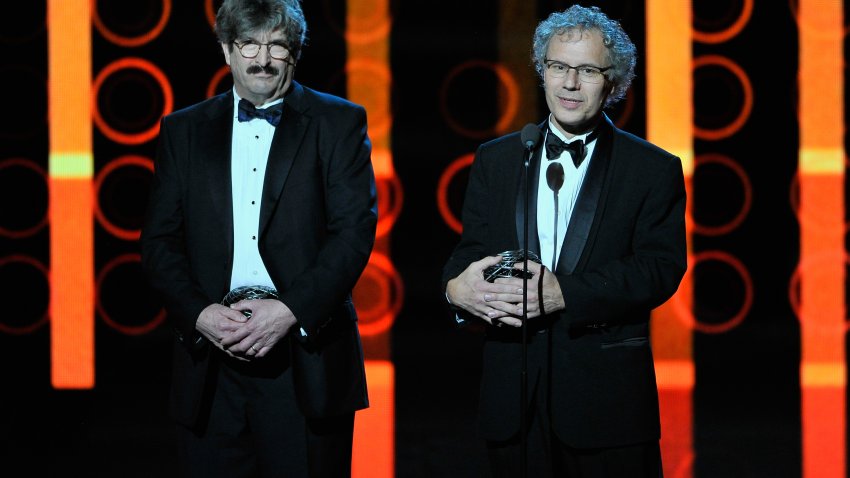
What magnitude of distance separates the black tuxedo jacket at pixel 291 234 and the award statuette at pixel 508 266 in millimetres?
356

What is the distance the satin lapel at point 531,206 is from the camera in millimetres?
2441

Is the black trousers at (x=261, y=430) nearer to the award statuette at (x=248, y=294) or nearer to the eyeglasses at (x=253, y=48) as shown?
the award statuette at (x=248, y=294)

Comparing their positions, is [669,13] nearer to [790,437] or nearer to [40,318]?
[790,437]

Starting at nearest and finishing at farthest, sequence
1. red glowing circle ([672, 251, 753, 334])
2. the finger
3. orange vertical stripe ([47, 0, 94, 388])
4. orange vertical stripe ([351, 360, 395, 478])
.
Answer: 1. the finger
2. orange vertical stripe ([351, 360, 395, 478])
3. orange vertical stripe ([47, 0, 94, 388])
4. red glowing circle ([672, 251, 753, 334])

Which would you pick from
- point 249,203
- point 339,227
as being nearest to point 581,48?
point 339,227

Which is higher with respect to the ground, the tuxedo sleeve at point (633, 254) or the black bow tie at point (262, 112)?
the black bow tie at point (262, 112)

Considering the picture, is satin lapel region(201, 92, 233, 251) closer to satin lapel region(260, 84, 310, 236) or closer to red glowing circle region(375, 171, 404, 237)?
satin lapel region(260, 84, 310, 236)

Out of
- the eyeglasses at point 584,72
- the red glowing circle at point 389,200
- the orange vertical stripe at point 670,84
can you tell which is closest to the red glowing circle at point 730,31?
the orange vertical stripe at point 670,84

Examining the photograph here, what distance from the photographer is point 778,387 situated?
525 centimetres

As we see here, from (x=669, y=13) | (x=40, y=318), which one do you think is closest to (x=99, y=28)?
(x=40, y=318)

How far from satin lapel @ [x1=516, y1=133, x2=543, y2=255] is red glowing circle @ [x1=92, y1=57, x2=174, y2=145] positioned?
3.40 meters

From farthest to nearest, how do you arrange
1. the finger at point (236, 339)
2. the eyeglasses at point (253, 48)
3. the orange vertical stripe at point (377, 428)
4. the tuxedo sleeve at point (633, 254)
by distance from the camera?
the orange vertical stripe at point (377, 428) < the eyeglasses at point (253, 48) < the finger at point (236, 339) < the tuxedo sleeve at point (633, 254)

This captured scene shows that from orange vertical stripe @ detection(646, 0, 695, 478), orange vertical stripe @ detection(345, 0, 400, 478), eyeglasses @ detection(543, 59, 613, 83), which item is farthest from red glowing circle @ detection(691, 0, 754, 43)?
eyeglasses @ detection(543, 59, 613, 83)

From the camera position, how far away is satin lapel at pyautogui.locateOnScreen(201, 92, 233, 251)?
102 inches
